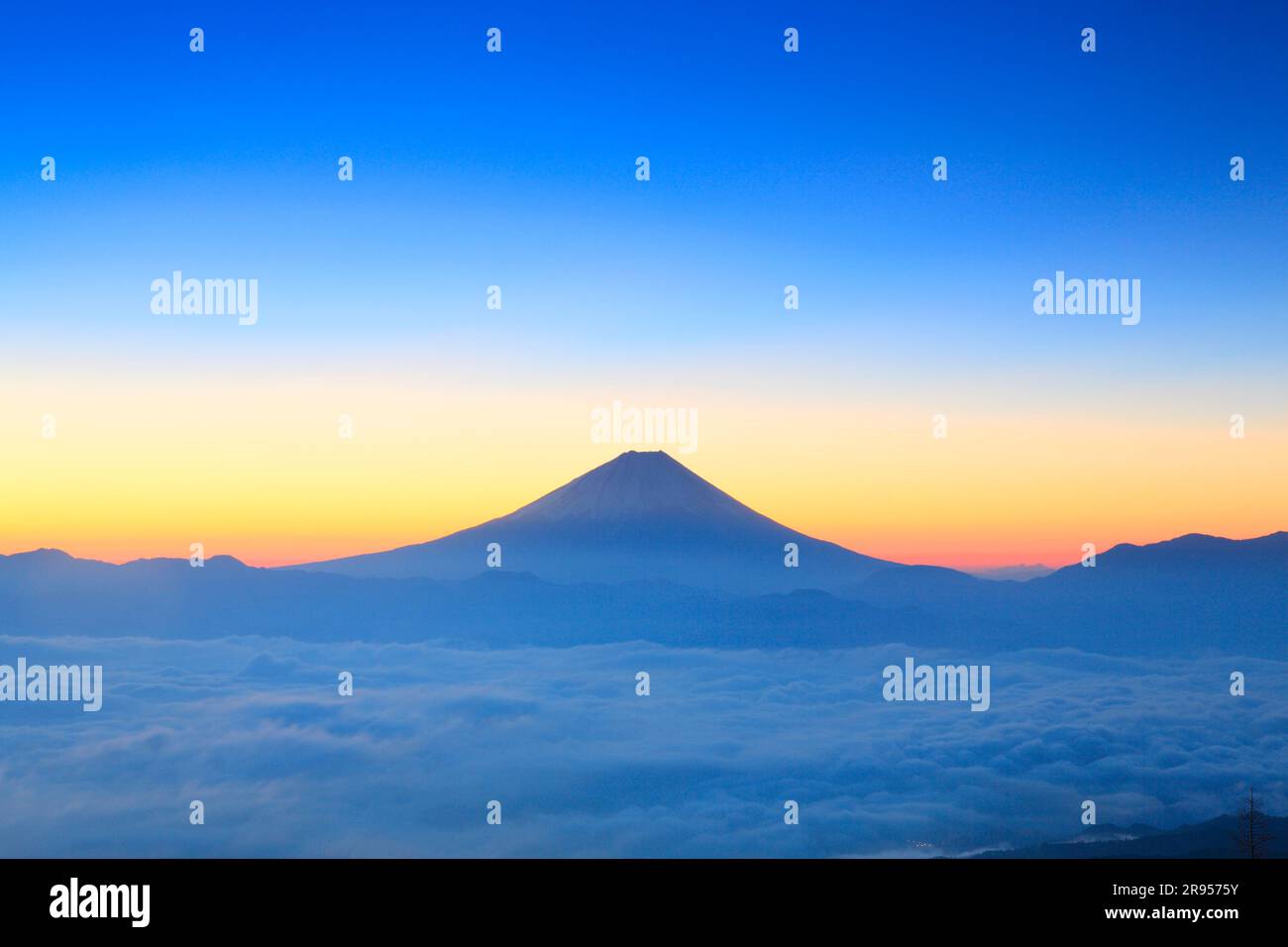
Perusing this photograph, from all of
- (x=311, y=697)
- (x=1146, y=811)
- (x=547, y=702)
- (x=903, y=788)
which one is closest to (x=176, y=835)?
(x=311, y=697)

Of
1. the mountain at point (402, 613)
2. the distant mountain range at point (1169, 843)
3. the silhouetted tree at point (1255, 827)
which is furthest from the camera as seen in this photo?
the mountain at point (402, 613)

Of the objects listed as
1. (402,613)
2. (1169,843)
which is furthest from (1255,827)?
(402,613)

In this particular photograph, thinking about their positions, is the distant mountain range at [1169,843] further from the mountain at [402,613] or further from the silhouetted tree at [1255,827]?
the mountain at [402,613]

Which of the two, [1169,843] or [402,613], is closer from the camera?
[1169,843]

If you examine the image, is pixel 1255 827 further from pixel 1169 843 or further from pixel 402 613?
pixel 402 613

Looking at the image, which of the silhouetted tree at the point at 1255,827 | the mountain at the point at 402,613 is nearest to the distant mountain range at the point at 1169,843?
the silhouetted tree at the point at 1255,827

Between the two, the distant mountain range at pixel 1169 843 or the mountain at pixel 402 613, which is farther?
the mountain at pixel 402 613

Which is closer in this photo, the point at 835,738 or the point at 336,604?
the point at 835,738

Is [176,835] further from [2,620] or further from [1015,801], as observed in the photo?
[2,620]

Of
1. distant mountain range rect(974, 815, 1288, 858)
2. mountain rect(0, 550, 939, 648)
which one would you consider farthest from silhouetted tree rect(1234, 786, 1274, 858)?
mountain rect(0, 550, 939, 648)
